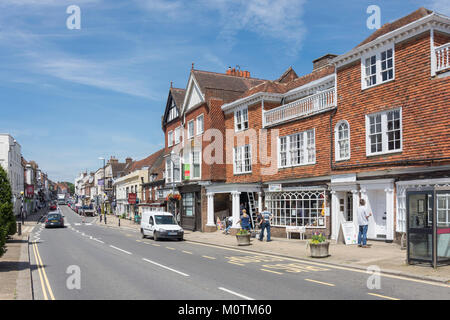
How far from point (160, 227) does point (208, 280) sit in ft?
47.0

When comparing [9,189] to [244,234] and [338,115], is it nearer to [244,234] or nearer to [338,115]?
[244,234]

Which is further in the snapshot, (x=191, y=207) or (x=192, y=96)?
(x=192, y=96)

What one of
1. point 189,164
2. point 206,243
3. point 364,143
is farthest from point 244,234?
point 189,164

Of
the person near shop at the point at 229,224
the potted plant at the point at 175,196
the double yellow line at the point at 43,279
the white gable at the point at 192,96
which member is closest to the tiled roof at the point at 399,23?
the person near shop at the point at 229,224

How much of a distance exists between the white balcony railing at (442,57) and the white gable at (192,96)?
771 inches

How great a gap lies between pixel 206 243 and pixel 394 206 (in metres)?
10.6

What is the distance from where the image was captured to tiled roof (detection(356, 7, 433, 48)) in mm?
18141

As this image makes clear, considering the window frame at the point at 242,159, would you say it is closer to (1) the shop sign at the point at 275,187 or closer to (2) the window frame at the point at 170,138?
(1) the shop sign at the point at 275,187

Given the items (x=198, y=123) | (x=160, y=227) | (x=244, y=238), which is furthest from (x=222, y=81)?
(x=244, y=238)

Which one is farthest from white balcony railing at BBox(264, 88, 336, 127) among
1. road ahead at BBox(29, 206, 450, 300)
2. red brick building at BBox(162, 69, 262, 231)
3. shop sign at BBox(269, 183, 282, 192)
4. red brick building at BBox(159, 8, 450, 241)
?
road ahead at BBox(29, 206, 450, 300)

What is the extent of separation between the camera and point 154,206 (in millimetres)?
48031

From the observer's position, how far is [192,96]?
35688mm

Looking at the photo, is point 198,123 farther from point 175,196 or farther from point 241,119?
point 175,196

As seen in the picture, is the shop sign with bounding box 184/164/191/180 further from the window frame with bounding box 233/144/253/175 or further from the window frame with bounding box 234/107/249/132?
the window frame with bounding box 234/107/249/132
